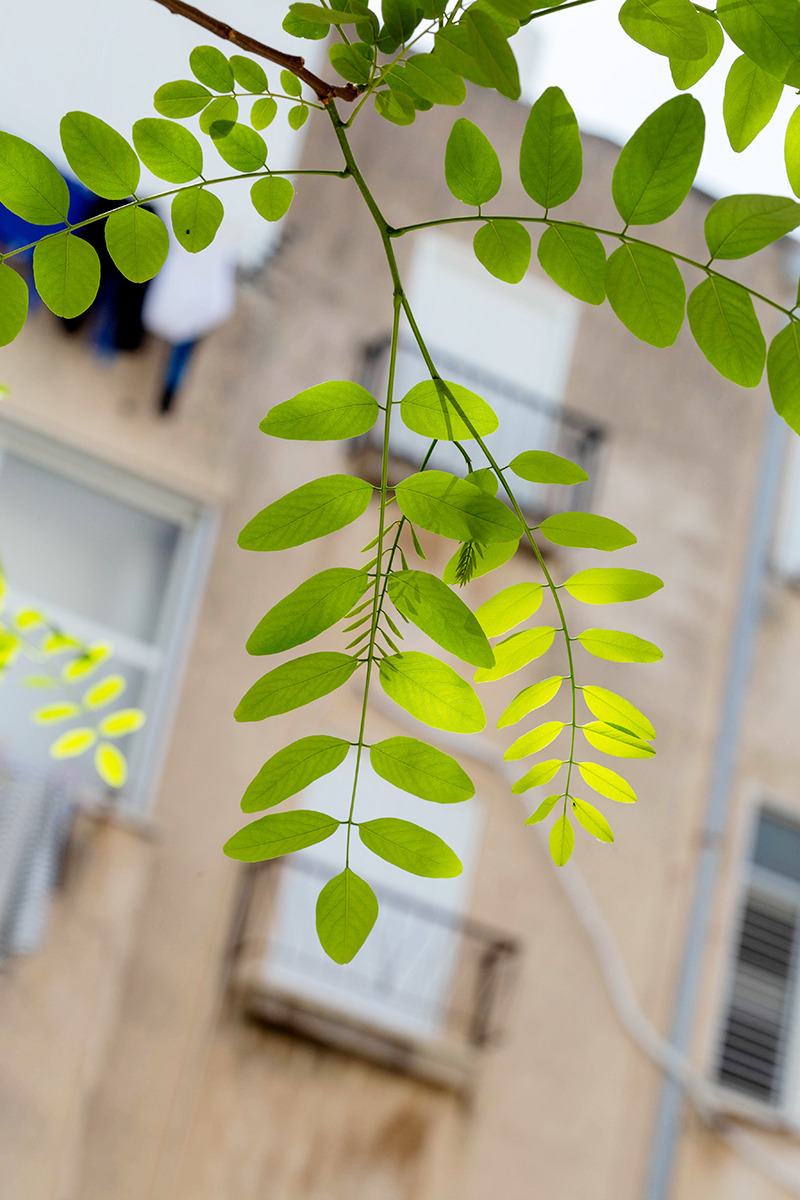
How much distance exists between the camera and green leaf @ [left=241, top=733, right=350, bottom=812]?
681 millimetres

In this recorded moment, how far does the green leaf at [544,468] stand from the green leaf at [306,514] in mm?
82

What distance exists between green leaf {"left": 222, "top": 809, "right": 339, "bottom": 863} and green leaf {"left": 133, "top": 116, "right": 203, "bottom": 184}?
0.33 m

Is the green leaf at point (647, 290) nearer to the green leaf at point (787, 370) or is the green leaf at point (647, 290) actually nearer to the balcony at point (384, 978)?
the green leaf at point (787, 370)

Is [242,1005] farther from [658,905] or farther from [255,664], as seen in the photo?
[658,905]

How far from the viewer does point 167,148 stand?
699mm

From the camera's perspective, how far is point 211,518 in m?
5.87

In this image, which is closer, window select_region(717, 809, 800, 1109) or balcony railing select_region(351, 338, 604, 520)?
window select_region(717, 809, 800, 1109)

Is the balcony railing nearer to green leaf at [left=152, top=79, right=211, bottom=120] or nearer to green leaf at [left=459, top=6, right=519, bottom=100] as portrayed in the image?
green leaf at [left=152, top=79, right=211, bottom=120]

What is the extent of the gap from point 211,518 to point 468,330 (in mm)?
2035

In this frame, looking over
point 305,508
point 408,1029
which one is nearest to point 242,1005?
point 408,1029

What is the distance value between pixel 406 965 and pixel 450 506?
5.60 meters

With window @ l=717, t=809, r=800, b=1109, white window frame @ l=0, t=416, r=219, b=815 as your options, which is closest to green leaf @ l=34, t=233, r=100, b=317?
white window frame @ l=0, t=416, r=219, b=815

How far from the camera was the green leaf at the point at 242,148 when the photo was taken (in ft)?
2.41

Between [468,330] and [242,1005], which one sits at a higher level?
[468,330]
